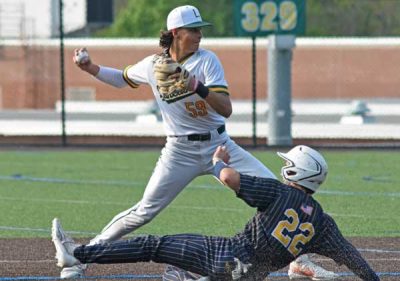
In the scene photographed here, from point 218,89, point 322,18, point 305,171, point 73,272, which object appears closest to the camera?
point 305,171

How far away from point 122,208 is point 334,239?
20.6 feet

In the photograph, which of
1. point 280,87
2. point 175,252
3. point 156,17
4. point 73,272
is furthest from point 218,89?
point 156,17

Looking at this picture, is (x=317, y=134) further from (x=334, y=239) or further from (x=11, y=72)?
(x=11, y=72)

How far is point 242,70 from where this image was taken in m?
45.5

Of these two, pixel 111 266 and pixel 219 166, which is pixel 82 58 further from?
pixel 219 166

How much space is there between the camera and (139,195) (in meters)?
15.1

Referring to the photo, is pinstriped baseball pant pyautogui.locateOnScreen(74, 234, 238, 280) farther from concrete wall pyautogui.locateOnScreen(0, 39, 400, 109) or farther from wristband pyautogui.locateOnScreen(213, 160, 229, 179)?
concrete wall pyautogui.locateOnScreen(0, 39, 400, 109)

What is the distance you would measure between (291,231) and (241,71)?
38308 mm

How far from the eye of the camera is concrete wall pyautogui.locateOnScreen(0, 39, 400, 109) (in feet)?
147

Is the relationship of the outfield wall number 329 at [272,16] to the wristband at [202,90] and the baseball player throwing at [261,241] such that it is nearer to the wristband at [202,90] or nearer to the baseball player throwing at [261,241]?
the wristband at [202,90]

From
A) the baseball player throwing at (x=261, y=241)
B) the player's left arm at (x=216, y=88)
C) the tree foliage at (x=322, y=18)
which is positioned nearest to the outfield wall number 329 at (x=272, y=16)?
the player's left arm at (x=216, y=88)

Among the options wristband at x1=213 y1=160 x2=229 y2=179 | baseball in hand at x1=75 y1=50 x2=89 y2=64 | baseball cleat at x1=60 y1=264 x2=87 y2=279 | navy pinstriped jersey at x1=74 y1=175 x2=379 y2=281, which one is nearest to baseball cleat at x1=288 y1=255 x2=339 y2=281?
navy pinstriped jersey at x1=74 y1=175 x2=379 y2=281

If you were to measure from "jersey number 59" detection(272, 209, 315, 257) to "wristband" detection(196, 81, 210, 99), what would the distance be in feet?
3.84

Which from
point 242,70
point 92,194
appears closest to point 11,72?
point 242,70
